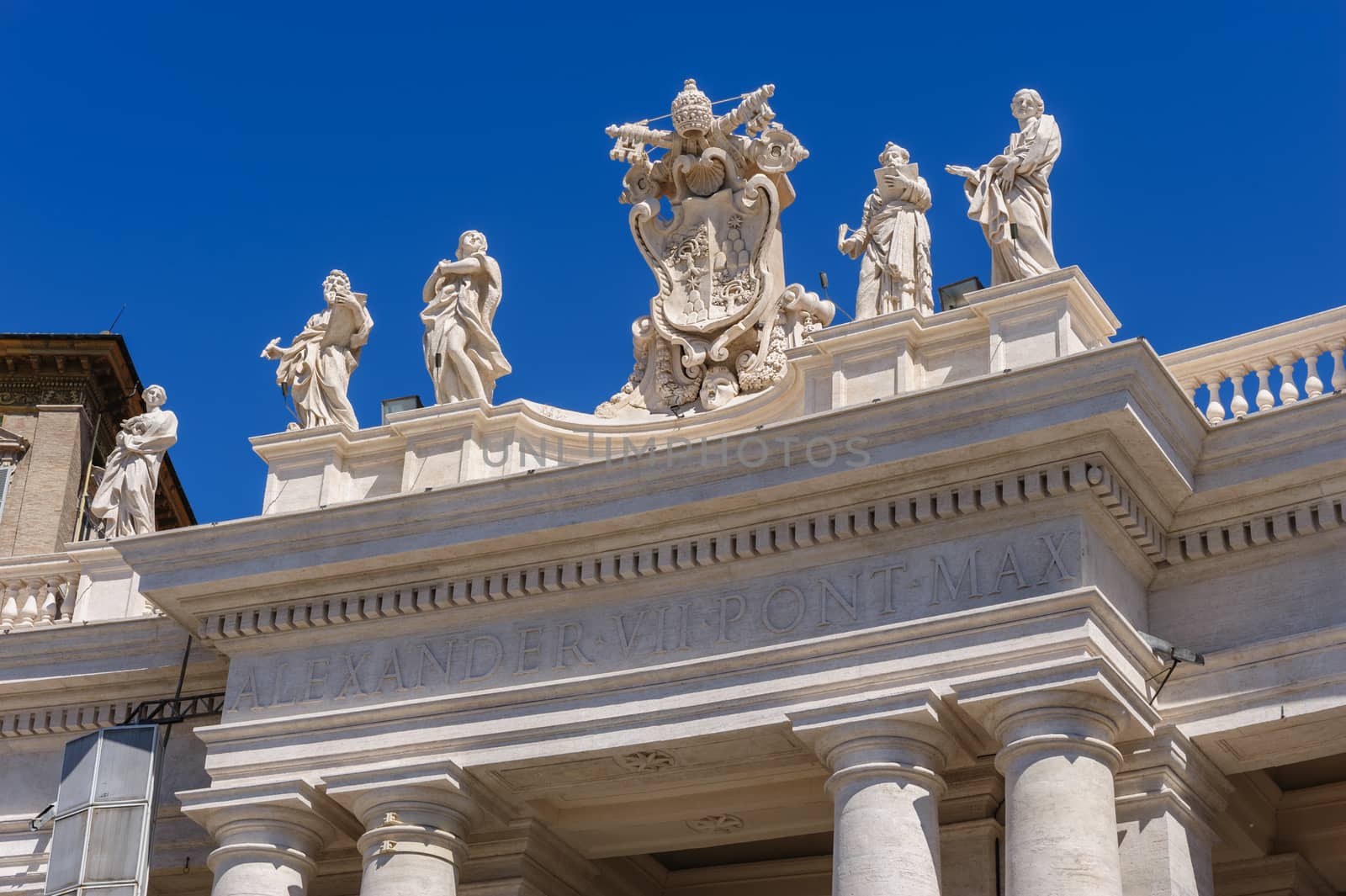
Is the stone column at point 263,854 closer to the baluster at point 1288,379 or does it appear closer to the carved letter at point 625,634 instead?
the carved letter at point 625,634

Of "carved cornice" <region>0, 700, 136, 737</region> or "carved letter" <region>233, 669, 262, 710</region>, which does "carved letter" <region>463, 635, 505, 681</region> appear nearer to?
"carved letter" <region>233, 669, 262, 710</region>

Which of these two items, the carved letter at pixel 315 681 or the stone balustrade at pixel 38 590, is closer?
the carved letter at pixel 315 681

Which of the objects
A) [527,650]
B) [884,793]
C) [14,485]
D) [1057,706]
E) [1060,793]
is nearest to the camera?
[1060,793]

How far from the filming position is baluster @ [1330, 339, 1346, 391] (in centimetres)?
1881

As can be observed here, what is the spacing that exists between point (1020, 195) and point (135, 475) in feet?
34.1

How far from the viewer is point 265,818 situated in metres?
20.2

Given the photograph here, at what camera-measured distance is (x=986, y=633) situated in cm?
1798

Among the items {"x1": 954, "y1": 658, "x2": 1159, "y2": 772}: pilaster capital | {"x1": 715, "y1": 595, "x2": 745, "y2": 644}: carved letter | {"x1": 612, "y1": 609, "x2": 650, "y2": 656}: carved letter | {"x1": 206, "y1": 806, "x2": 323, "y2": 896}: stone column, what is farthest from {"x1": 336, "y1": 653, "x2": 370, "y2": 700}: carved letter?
{"x1": 954, "y1": 658, "x2": 1159, "y2": 772}: pilaster capital

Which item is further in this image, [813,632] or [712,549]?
[712,549]

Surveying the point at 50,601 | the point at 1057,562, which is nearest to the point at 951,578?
the point at 1057,562

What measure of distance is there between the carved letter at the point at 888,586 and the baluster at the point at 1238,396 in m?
3.19

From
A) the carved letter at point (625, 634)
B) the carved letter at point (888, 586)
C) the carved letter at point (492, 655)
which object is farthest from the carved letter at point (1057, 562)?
the carved letter at point (492, 655)

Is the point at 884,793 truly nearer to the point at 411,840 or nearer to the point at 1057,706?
the point at 1057,706

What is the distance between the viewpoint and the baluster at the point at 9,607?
23922mm
